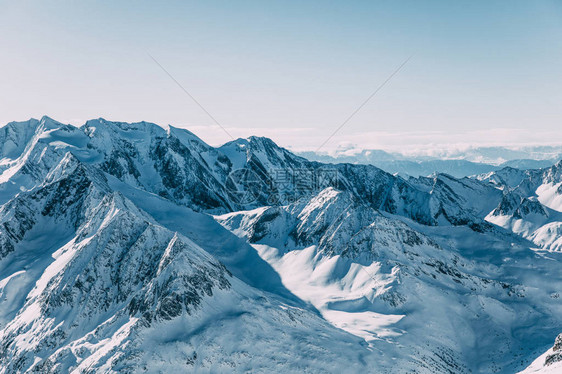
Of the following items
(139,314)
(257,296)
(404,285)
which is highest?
(139,314)

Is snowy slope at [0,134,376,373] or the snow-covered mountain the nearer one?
snowy slope at [0,134,376,373]

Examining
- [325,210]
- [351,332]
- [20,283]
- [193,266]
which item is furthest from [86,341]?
[325,210]

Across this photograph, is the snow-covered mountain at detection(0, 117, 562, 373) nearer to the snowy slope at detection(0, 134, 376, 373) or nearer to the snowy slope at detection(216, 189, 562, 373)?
the snowy slope at detection(0, 134, 376, 373)

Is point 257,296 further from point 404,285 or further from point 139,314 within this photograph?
point 404,285

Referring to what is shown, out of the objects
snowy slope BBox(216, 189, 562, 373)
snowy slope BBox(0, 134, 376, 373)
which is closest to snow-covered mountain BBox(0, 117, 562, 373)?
snowy slope BBox(0, 134, 376, 373)

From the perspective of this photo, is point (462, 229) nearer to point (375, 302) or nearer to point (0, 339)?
point (375, 302)

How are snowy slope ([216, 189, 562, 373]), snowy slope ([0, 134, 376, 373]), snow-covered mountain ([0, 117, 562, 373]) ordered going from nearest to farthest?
snowy slope ([0, 134, 376, 373]) → snow-covered mountain ([0, 117, 562, 373]) → snowy slope ([216, 189, 562, 373])

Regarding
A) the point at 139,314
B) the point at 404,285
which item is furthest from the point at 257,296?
the point at 404,285

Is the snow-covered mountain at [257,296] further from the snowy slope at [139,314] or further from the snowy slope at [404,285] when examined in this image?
the snowy slope at [404,285]

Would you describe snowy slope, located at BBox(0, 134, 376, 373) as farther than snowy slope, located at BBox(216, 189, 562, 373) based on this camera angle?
No

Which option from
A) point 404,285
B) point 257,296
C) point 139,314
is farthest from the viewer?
point 404,285

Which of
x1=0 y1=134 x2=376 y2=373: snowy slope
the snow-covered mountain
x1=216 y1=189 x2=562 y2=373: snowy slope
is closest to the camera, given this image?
x1=0 y1=134 x2=376 y2=373: snowy slope
